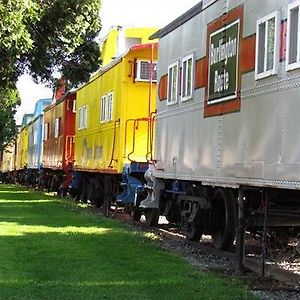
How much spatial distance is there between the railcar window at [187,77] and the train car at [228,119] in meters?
0.02

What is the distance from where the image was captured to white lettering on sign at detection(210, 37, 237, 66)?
8.22 metres

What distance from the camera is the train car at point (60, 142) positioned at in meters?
24.5

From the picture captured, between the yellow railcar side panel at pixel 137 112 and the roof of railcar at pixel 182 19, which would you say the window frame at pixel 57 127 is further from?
the roof of railcar at pixel 182 19

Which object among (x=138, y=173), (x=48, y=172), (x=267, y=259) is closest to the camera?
(x=267, y=259)

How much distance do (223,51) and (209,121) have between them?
1.03 meters

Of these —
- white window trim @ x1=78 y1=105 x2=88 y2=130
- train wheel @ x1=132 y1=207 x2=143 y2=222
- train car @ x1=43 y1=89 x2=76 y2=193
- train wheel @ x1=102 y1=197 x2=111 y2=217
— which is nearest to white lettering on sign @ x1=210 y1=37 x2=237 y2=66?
train wheel @ x1=132 y1=207 x2=143 y2=222

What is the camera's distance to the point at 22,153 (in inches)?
1780

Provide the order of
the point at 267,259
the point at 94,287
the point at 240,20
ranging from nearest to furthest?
the point at 94,287 → the point at 240,20 → the point at 267,259

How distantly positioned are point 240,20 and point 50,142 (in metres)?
22.0

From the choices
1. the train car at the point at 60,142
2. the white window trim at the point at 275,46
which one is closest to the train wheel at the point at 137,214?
the train car at the point at 60,142

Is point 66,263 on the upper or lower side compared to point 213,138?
lower

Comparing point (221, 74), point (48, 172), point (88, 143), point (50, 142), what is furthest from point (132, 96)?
point (48, 172)

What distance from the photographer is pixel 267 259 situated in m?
9.67

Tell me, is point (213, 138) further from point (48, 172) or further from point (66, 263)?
point (48, 172)
